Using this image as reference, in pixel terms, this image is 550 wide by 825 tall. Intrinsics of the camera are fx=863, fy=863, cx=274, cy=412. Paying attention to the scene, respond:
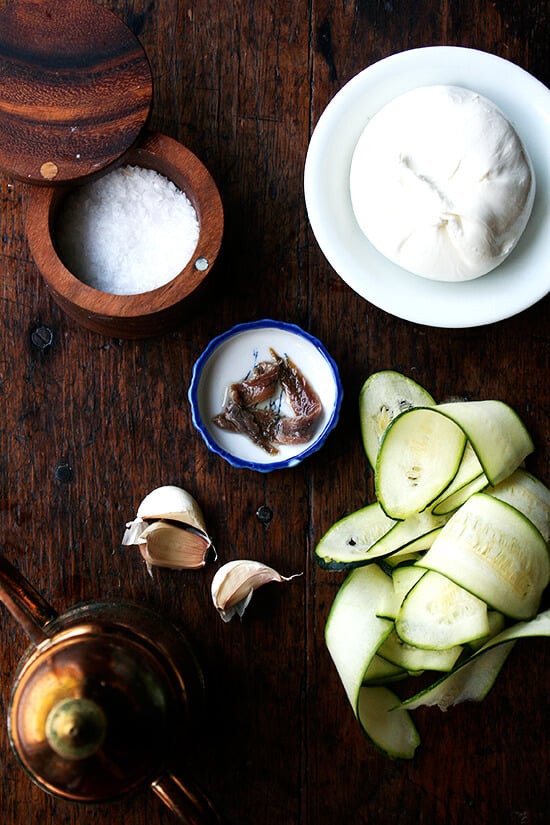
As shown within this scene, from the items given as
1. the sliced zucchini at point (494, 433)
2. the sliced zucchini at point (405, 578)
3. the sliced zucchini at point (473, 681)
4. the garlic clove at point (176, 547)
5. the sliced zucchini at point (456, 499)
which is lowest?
the sliced zucchini at point (473, 681)

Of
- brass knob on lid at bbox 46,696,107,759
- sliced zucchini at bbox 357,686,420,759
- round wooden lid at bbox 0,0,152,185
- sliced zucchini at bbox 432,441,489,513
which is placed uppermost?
round wooden lid at bbox 0,0,152,185

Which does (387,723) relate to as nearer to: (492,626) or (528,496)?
(492,626)

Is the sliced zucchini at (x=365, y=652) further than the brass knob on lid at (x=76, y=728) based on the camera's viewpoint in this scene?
Yes

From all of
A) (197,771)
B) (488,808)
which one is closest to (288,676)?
(197,771)

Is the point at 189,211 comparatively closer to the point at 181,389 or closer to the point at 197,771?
the point at 181,389

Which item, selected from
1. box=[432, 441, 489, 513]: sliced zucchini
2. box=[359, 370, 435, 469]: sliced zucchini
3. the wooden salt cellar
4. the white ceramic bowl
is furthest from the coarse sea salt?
box=[432, 441, 489, 513]: sliced zucchini

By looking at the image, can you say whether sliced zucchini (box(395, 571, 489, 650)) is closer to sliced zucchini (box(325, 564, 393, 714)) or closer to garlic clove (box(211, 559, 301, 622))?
sliced zucchini (box(325, 564, 393, 714))

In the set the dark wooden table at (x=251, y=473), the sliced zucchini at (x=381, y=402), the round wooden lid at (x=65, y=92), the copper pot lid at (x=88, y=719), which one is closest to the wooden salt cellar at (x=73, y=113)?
the round wooden lid at (x=65, y=92)

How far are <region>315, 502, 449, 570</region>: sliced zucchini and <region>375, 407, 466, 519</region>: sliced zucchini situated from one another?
0.02m

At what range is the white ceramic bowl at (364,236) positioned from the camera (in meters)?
0.94

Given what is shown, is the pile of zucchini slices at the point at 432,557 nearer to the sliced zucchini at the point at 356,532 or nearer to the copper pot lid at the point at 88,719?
the sliced zucchini at the point at 356,532

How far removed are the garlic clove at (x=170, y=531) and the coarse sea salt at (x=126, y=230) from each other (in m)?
0.24

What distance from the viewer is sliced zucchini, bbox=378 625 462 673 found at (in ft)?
3.05

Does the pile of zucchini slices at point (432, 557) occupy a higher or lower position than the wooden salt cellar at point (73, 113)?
lower
